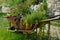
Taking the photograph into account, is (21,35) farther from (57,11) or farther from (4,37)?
(57,11)

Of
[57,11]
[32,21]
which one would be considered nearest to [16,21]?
[32,21]

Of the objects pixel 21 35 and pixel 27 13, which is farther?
pixel 21 35

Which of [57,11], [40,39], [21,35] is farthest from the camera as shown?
[57,11]

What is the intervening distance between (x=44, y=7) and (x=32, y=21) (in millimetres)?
612

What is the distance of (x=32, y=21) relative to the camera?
4.13 meters

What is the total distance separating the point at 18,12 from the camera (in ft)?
15.1

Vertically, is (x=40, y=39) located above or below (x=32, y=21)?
below

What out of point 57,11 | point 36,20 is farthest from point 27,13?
point 57,11

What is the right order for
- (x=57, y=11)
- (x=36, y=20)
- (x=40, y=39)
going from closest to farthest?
(x=36, y=20) → (x=40, y=39) → (x=57, y=11)

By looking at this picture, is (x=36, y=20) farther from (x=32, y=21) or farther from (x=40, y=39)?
(x=40, y=39)

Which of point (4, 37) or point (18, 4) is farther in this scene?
point (4, 37)

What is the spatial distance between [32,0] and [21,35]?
3.00ft

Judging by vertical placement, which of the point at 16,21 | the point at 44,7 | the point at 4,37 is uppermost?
the point at 44,7

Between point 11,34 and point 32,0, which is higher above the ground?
point 32,0
